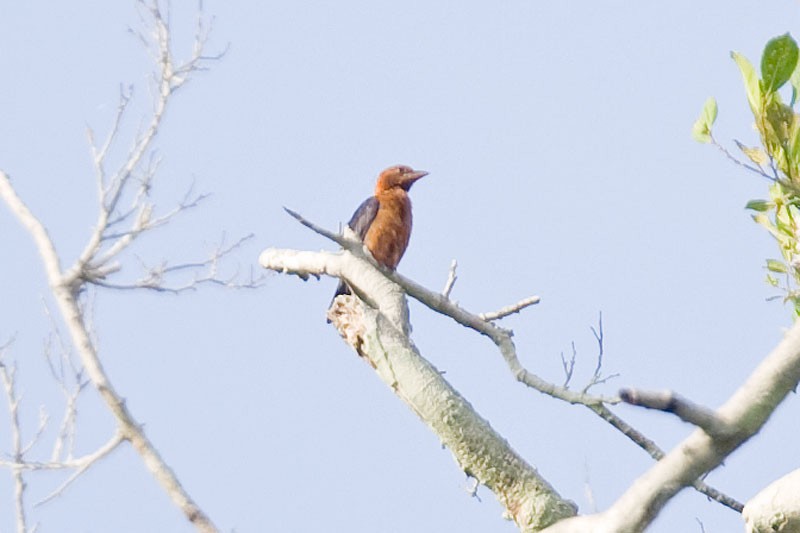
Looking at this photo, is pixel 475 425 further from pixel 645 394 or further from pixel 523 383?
pixel 645 394

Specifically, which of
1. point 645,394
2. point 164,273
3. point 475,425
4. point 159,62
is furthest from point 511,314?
point 159,62

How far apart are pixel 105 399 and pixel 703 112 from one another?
2393 millimetres

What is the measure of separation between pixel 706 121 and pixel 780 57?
39 cm

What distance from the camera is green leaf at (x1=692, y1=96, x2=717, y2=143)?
3.38 meters

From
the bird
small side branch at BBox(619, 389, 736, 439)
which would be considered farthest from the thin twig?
the bird

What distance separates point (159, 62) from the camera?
679 cm

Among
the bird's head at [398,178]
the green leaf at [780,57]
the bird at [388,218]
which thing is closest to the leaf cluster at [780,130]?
the green leaf at [780,57]

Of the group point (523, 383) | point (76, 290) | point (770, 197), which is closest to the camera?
point (523, 383)

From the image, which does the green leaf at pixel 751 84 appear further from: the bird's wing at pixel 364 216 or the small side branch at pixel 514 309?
the bird's wing at pixel 364 216

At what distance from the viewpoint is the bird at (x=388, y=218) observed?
295 inches

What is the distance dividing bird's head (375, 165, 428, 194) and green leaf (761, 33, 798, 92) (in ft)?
16.8

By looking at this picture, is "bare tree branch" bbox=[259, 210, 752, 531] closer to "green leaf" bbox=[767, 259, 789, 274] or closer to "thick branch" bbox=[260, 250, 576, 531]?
"thick branch" bbox=[260, 250, 576, 531]

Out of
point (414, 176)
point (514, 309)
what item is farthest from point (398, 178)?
point (514, 309)

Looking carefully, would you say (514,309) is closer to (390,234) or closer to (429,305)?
(429,305)
